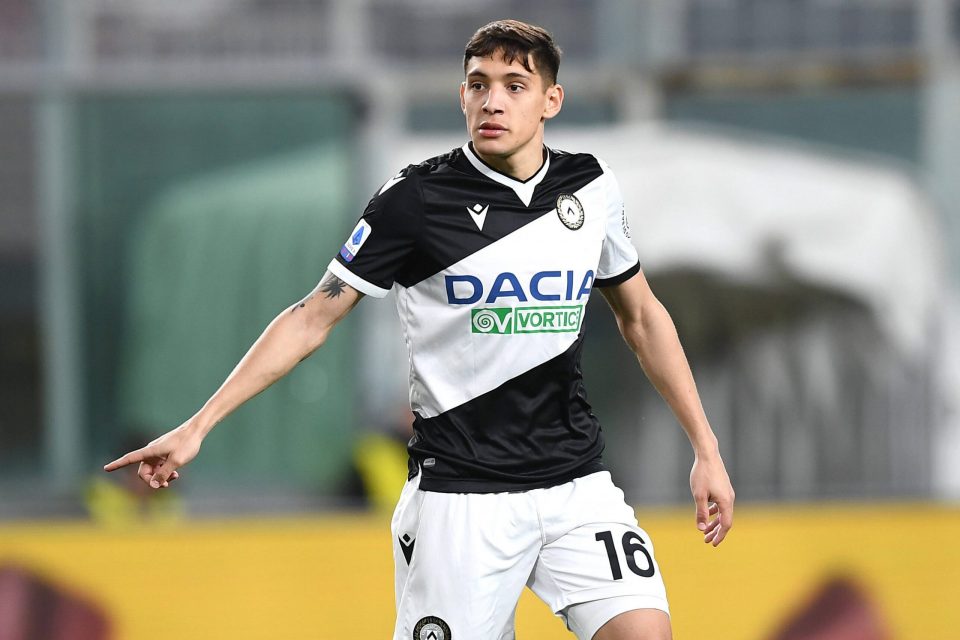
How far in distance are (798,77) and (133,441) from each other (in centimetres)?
503

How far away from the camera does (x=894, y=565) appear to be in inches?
218

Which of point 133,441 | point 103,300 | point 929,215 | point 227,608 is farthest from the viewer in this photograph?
point 103,300

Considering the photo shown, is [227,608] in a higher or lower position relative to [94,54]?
lower

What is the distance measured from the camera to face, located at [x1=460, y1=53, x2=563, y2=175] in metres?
3.29

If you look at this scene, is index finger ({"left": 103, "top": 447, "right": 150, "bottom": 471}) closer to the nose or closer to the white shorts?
the white shorts

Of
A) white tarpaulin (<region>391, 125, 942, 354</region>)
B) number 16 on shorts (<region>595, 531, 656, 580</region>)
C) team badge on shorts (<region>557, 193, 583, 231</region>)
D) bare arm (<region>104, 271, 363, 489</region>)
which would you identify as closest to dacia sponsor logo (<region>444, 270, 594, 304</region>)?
team badge on shorts (<region>557, 193, 583, 231</region>)

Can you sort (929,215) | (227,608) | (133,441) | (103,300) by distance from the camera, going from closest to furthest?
(227,608) → (133,441) → (929,215) → (103,300)

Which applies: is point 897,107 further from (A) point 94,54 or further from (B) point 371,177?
(A) point 94,54

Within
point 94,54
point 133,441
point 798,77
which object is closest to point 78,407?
point 133,441

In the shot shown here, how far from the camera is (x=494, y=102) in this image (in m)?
3.27

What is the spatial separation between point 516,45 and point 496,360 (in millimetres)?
720

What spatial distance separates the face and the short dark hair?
1cm

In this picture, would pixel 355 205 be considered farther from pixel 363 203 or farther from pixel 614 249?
pixel 614 249

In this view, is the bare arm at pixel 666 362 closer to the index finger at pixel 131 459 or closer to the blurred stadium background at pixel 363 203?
the index finger at pixel 131 459
